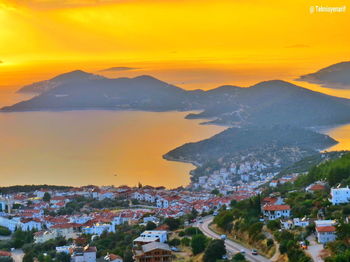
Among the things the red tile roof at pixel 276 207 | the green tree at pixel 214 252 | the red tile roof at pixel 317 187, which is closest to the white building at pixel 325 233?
the green tree at pixel 214 252

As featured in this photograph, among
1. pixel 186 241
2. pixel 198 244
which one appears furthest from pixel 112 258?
pixel 198 244

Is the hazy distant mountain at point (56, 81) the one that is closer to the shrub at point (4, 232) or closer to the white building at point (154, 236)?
the shrub at point (4, 232)

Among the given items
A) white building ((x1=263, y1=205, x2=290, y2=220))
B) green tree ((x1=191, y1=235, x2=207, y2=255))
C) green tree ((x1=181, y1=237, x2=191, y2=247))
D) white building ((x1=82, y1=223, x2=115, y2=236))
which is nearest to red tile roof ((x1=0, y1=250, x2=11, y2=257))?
white building ((x1=82, y1=223, x2=115, y2=236))

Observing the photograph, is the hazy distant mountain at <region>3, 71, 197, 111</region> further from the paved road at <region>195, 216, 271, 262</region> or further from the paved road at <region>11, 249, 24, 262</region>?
the paved road at <region>195, 216, 271, 262</region>

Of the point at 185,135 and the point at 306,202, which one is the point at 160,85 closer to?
the point at 185,135

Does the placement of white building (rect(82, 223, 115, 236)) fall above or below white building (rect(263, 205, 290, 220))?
below

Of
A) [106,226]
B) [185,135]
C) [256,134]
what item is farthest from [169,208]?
[185,135]
